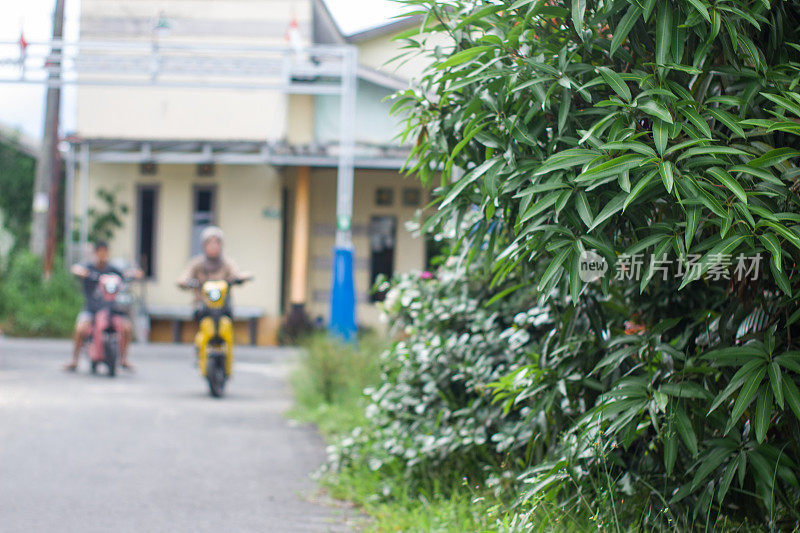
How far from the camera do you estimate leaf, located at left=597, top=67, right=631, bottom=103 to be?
2676mm

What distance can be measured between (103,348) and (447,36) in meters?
9.40

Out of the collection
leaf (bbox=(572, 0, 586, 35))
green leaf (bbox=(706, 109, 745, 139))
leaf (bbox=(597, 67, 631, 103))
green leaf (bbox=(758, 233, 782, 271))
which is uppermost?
leaf (bbox=(572, 0, 586, 35))

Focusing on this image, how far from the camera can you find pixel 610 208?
102 inches

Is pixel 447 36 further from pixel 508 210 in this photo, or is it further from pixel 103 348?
pixel 103 348

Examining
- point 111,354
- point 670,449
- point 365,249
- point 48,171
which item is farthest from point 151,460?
point 365,249

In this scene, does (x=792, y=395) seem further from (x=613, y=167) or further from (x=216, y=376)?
(x=216, y=376)

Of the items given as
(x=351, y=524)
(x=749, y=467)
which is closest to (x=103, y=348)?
(x=351, y=524)

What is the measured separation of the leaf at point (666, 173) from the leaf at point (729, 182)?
0.12 m

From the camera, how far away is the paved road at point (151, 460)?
481 centimetres

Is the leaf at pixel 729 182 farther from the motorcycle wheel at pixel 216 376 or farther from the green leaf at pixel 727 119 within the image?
the motorcycle wheel at pixel 216 376

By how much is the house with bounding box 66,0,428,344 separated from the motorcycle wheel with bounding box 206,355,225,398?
9.06m

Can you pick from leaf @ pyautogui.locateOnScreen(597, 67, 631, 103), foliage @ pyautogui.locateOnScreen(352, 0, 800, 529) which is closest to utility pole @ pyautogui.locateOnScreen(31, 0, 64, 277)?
foliage @ pyautogui.locateOnScreen(352, 0, 800, 529)

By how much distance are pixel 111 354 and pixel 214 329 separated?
2476mm

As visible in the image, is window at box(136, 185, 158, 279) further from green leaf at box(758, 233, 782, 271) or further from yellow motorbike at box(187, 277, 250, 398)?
green leaf at box(758, 233, 782, 271)
